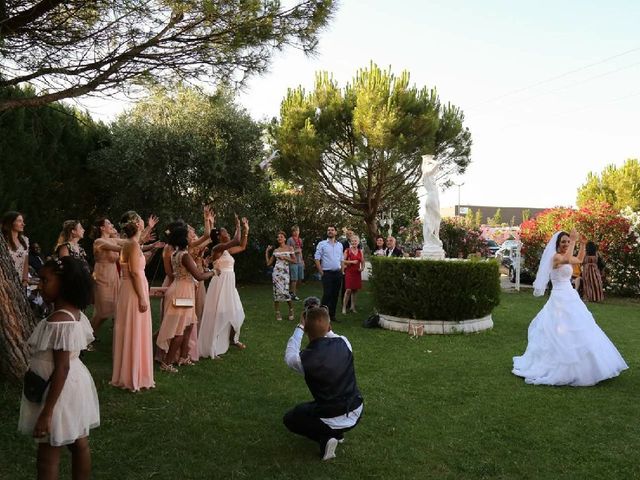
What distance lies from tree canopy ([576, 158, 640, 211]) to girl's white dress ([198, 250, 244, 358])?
4077cm

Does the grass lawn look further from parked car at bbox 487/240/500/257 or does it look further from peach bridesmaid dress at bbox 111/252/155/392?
parked car at bbox 487/240/500/257

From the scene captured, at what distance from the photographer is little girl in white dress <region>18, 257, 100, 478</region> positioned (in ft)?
9.91

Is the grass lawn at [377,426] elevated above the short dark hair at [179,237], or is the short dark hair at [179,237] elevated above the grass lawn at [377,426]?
the short dark hair at [179,237]

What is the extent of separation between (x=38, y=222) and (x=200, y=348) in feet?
26.9

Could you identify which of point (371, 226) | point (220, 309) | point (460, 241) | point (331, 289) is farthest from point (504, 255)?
point (220, 309)

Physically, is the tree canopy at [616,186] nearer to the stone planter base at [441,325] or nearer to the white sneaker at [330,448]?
the stone planter base at [441,325]

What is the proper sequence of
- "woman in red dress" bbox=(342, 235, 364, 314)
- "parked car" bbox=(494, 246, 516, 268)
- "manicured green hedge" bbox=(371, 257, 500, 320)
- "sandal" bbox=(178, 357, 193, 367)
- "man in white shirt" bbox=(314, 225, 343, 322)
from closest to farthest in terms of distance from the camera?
"sandal" bbox=(178, 357, 193, 367)
"manicured green hedge" bbox=(371, 257, 500, 320)
"man in white shirt" bbox=(314, 225, 343, 322)
"woman in red dress" bbox=(342, 235, 364, 314)
"parked car" bbox=(494, 246, 516, 268)

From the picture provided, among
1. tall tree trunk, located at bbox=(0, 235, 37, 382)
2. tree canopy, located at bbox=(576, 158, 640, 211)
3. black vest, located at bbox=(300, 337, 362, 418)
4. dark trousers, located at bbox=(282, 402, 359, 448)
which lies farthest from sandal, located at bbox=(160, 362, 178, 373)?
tree canopy, located at bbox=(576, 158, 640, 211)

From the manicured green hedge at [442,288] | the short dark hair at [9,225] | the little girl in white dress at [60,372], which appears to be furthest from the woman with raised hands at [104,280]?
the manicured green hedge at [442,288]

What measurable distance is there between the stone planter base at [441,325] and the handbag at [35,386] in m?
7.18

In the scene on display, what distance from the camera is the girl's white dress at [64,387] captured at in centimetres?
304

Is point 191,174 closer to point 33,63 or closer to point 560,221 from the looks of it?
point 33,63

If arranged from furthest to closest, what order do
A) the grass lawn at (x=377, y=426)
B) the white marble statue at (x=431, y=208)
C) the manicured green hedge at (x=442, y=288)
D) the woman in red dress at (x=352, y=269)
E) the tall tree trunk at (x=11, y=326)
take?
the woman in red dress at (x=352, y=269) < the white marble statue at (x=431, y=208) < the manicured green hedge at (x=442, y=288) < the tall tree trunk at (x=11, y=326) < the grass lawn at (x=377, y=426)

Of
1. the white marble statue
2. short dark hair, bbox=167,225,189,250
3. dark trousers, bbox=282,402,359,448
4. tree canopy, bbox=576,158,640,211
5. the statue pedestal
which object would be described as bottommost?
dark trousers, bbox=282,402,359,448
